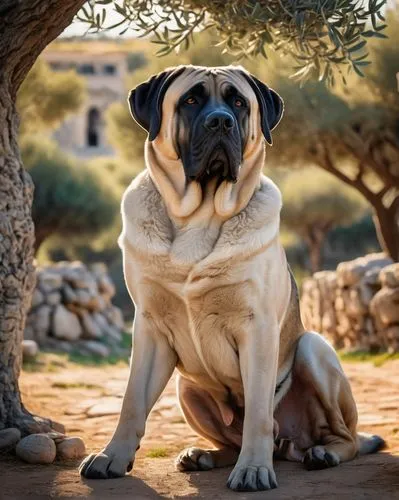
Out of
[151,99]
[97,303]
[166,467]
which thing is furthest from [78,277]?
[151,99]

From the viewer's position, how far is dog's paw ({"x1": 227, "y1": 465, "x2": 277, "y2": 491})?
394 cm

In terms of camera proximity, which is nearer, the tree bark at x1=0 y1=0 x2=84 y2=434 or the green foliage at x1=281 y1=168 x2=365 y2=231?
the tree bark at x1=0 y1=0 x2=84 y2=434

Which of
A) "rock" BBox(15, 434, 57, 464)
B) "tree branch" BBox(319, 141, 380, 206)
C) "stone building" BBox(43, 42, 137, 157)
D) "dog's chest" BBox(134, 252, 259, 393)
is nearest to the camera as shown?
"dog's chest" BBox(134, 252, 259, 393)

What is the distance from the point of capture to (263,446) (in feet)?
13.4

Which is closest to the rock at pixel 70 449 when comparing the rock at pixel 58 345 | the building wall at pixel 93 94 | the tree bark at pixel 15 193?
the tree bark at pixel 15 193

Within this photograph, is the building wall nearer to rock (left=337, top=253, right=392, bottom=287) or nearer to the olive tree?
rock (left=337, top=253, right=392, bottom=287)

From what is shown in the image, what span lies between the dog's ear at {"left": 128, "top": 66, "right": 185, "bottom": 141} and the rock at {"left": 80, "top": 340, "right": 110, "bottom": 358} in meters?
10.0

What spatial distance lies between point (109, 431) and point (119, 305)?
75.3 ft

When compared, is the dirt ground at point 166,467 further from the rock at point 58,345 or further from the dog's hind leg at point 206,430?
the rock at point 58,345

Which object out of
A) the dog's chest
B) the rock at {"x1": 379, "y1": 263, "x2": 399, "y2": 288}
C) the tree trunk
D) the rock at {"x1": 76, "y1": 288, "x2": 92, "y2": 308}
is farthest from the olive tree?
the rock at {"x1": 76, "y1": 288, "x2": 92, "y2": 308}

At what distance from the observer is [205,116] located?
4.06 metres

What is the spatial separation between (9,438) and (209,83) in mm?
2411

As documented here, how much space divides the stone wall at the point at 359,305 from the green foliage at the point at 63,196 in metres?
10.8

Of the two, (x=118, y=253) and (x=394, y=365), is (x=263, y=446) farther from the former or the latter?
(x=118, y=253)
